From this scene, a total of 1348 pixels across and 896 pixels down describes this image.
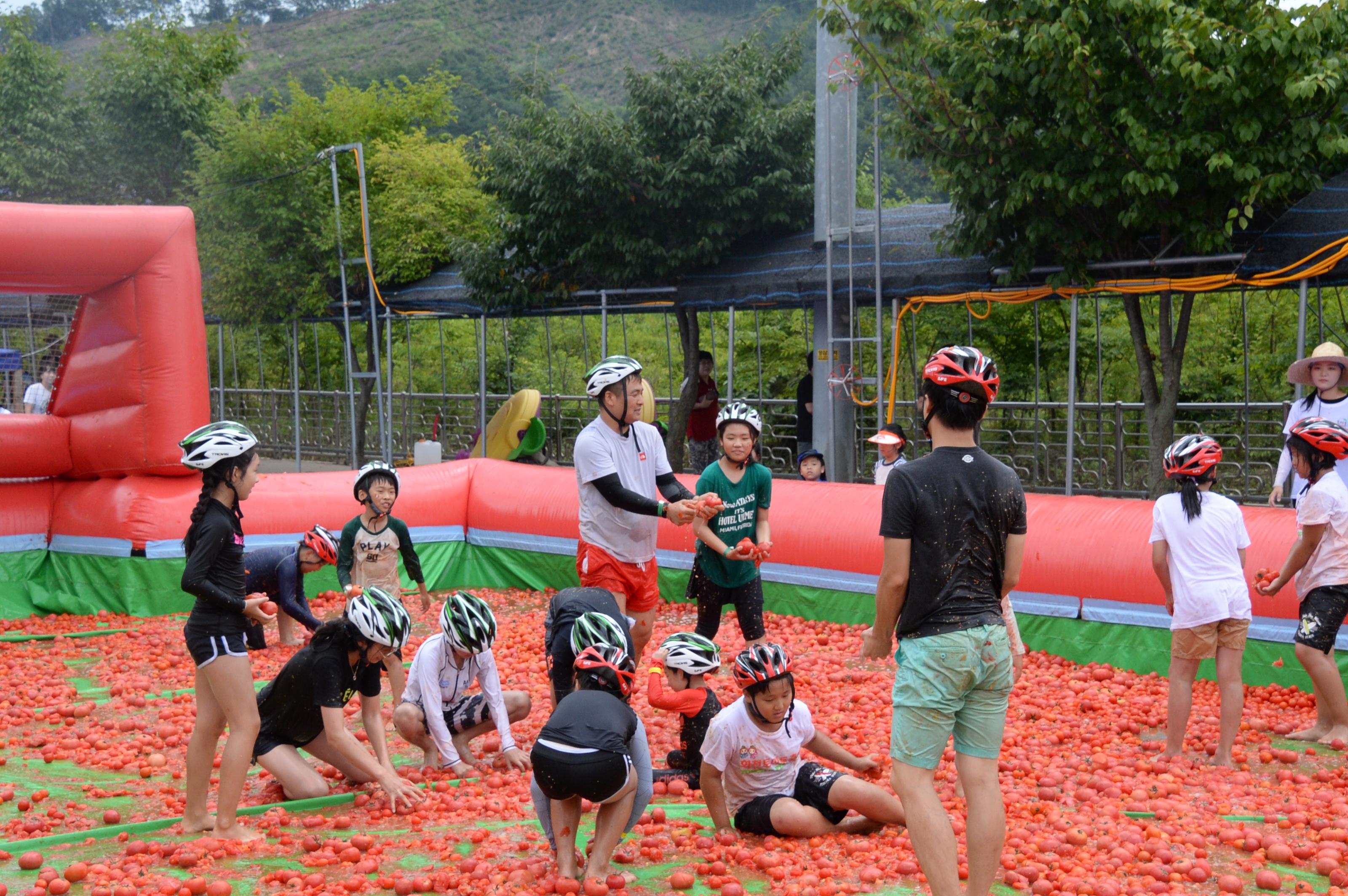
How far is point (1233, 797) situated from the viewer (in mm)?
5527

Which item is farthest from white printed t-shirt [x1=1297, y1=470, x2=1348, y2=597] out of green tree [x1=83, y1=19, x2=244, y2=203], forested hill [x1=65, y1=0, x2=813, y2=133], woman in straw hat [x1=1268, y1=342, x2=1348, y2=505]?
forested hill [x1=65, y1=0, x2=813, y2=133]

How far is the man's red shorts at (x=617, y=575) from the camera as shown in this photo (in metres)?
6.41

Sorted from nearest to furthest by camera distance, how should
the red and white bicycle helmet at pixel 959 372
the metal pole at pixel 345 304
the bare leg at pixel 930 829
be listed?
the bare leg at pixel 930 829
the red and white bicycle helmet at pixel 959 372
the metal pole at pixel 345 304

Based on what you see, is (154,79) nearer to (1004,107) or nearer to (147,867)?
(1004,107)

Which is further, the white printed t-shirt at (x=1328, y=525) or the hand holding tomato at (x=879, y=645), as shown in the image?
the white printed t-shirt at (x=1328, y=525)

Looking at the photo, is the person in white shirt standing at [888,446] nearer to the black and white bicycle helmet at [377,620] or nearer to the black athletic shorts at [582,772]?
the black and white bicycle helmet at [377,620]

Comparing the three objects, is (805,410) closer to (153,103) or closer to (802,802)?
(802,802)

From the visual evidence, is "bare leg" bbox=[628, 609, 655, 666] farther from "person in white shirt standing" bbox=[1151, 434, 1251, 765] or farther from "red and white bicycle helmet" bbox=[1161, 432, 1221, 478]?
"red and white bicycle helmet" bbox=[1161, 432, 1221, 478]

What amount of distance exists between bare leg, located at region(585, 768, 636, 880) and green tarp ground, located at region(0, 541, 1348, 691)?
4.63 m

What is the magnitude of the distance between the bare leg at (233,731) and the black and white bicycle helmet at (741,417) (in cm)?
300

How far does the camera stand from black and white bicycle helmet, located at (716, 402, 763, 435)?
6.95 meters

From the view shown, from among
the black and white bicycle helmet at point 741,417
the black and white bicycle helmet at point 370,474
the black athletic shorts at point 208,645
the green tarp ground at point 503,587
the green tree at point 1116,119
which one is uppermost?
the green tree at point 1116,119

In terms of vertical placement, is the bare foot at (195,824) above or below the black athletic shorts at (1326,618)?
below

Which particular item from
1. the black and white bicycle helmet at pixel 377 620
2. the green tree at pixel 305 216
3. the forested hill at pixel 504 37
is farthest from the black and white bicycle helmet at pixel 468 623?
the forested hill at pixel 504 37
